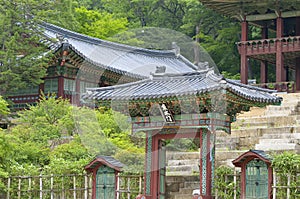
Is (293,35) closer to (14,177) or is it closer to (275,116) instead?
(275,116)

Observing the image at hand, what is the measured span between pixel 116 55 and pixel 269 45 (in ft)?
25.6

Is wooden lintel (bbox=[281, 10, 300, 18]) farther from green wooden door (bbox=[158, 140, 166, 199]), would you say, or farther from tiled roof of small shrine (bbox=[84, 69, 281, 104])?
green wooden door (bbox=[158, 140, 166, 199])

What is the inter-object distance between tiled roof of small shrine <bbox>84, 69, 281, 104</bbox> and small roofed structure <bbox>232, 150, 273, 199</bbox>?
180 centimetres

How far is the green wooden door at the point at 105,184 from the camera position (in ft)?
66.6

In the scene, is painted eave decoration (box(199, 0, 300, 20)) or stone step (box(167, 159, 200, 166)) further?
painted eave decoration (box(199, 0, 300, 20))

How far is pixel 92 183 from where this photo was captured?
2045 cm

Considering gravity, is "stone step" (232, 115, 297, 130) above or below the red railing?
below

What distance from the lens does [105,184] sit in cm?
2033

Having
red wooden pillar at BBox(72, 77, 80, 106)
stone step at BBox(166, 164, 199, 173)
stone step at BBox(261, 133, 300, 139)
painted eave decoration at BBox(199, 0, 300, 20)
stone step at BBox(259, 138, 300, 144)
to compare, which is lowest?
stone step at BBox(166, 164, 199, 173)

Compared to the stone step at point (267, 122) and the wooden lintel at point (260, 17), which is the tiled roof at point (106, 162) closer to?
the stone step at point (267, 122)

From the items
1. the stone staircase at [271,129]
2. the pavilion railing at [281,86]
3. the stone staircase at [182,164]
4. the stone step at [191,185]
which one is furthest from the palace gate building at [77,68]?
the stone step at [191,185]

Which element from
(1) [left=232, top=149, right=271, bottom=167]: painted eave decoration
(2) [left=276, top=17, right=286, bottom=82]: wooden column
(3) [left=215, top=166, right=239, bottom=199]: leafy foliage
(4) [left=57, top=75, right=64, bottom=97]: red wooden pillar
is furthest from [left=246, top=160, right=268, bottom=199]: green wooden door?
(2) [left=276, top=17, right=286, bottom=82]: wooden column

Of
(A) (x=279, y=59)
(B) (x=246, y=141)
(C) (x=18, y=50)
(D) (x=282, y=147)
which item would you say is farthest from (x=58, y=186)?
(A) (x=279, y=59)

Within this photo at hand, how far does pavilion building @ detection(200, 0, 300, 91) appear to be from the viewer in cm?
3769
